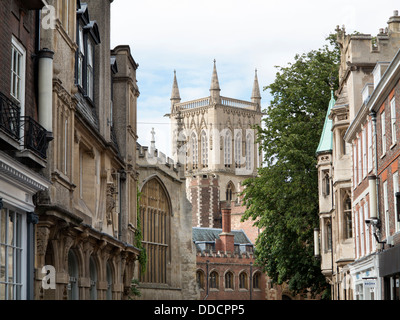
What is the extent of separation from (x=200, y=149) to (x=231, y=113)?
7.75 metres

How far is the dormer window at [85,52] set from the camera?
24.0 meters

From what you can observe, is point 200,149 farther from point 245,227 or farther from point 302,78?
point 302,78

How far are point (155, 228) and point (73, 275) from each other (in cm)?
2953

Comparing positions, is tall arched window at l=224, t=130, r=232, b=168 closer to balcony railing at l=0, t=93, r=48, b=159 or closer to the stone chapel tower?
the stone chapel tower

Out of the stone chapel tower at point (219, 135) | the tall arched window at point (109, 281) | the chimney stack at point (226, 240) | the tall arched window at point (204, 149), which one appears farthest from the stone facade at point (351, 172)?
the tall arched window at point (204, 149)

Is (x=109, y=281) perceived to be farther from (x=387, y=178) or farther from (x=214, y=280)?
(x=214, y=280)

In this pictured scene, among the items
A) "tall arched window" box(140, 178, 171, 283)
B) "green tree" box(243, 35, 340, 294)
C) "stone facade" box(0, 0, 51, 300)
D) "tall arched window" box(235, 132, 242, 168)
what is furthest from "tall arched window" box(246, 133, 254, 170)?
"stone facade" box(0, 0, 51, 300)

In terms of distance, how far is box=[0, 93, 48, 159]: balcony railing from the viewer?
15055mm

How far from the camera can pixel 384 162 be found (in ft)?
81.1

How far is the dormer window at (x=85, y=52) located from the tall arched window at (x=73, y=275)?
4757mm

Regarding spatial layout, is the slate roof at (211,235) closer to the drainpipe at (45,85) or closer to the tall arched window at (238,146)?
the tall arched window at (238,146)

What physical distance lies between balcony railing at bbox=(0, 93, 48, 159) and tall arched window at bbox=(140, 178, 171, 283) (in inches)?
1299

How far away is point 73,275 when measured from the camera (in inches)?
898
